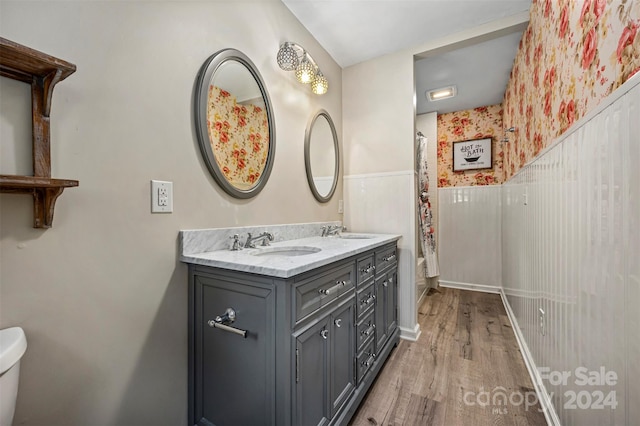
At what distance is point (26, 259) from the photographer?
76 cm

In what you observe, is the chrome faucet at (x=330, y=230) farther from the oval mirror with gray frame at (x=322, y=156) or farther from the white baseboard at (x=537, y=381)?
the white baseboard at (x=537, y=381)

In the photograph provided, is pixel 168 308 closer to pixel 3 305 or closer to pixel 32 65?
pixel 3 305

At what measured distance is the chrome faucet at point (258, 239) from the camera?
142 centimetres

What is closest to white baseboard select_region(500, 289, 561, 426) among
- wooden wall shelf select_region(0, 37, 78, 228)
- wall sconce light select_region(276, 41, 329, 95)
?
wooden wall shelf select_region(0, 37, 78, 228)

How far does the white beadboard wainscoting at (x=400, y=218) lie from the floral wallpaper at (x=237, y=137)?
1155 mm

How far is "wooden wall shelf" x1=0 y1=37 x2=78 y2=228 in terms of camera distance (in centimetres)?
71

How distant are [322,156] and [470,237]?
2.46 meters

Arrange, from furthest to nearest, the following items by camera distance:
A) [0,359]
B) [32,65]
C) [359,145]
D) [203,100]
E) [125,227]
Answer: [359,145] < [203,100] < [125,227] < [32,65] < [0,359]

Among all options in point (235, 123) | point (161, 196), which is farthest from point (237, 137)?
point (161, 196)

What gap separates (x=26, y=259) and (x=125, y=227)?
10.3 inches

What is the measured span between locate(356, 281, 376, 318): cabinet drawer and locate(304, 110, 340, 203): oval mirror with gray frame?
0.86 meters

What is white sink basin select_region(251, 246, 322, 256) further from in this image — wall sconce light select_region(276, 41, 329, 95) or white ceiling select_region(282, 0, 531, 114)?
white ceiling select_region(282, 0, 531, 114)

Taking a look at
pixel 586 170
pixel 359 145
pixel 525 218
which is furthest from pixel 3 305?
pixel 525 218

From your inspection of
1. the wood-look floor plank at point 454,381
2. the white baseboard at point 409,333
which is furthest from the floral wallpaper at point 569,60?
the white baseboard at point 409,333
